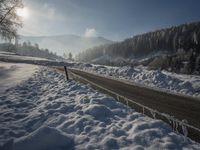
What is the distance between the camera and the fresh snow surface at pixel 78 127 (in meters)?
6.17

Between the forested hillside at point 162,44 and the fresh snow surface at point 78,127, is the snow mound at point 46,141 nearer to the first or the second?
the fresh snow surface at point 78,127

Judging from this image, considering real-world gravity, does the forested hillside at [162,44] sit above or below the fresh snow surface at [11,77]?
above

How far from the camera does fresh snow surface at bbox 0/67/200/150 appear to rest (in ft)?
20.2

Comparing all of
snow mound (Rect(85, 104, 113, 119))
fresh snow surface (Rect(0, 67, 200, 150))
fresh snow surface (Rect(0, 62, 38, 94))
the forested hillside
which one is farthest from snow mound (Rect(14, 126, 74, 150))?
the forested hillside

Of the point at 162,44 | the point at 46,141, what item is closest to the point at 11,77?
the point at 46,141

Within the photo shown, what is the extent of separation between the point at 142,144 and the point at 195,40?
138516 millimetres

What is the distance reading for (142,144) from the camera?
245 inches

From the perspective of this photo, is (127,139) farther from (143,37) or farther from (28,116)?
(143,37)

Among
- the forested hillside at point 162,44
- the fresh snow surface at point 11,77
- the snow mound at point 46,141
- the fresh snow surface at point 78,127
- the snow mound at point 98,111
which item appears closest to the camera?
the snow mound at point 46,141

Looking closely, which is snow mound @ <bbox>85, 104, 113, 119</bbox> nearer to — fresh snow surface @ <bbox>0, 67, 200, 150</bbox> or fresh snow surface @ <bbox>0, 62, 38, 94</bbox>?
fresh snow surface @ <bbox>0, 67, 200, 150</bbox>

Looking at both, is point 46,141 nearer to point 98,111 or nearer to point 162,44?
point 98,111

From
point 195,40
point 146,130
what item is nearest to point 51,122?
point 146,130

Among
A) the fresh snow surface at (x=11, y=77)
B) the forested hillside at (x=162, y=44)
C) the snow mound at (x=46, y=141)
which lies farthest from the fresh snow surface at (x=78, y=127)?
the forested hillside at (x=162, y=44)

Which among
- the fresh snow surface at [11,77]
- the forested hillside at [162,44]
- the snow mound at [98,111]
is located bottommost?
the fresh snow surface at [11,77]
